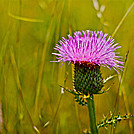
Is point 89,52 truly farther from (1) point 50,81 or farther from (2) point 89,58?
(1) point 50,81

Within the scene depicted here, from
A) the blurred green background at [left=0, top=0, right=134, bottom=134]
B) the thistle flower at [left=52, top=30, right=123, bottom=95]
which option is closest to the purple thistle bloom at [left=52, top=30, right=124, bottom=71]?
the thistle flower at [left=52, top=30, right=123, bottom=95]

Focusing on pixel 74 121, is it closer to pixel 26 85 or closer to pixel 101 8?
pixel 26 85

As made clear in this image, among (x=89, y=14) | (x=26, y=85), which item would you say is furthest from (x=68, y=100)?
(x=89, y=14)

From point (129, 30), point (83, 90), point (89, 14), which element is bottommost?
point (83, 90)

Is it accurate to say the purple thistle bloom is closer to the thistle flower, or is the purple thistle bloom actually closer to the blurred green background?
the thistle flower

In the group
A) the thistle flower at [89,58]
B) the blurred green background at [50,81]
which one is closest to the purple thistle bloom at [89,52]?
the thistle flower at [89,58]

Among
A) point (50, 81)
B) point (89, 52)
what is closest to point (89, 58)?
point (89, 52)

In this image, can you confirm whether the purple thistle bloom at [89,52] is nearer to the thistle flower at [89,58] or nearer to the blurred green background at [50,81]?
the thistle flower at [89,58]
